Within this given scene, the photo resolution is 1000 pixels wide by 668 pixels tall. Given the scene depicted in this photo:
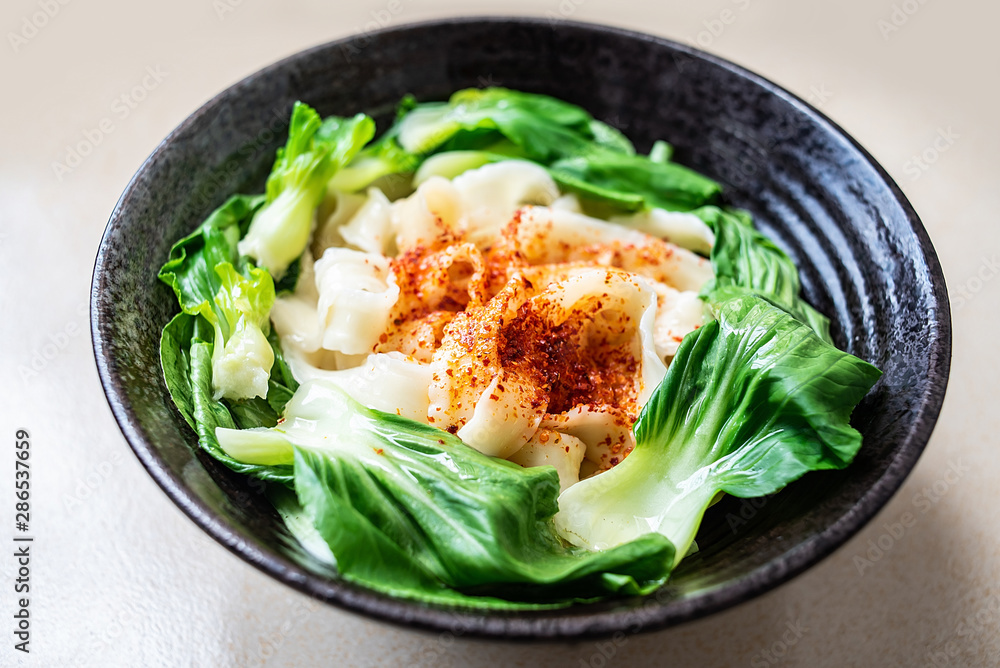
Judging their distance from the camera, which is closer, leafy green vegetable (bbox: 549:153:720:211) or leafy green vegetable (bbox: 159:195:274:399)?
leafy green vegetable (bbox: 159:195:274:399)

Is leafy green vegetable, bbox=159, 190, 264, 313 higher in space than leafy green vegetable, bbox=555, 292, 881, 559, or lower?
higher

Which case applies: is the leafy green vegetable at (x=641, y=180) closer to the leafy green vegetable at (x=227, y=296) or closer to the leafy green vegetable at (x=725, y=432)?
the leafy green vegetable at (x=725, y=432)

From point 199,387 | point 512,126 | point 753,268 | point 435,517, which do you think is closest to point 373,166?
point 512,126

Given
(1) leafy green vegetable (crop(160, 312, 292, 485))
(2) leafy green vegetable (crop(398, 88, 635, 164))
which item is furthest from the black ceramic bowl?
(2) leafy green vegetable (crop(398, 88, 635, 164))

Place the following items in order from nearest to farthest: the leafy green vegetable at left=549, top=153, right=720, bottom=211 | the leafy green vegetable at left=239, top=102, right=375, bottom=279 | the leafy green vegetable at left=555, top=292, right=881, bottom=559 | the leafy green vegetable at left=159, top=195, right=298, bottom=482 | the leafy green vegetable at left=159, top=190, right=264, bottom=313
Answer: the leafy green vegetable at left=555, top=292, right=881, bottom=559
the leafy green vegetable at left=159, top=195, right=298, bottom=482
the leafy green vegetable at left=159, top=190, right=264, bottom=313
the leafy green vegetable at left=239, top=102, right=375, bottom=279
the leafy green vegetable at left=549, top=153, right=720, bottom=211

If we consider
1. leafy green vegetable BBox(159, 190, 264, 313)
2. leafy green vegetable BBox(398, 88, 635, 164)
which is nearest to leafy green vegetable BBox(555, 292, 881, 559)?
leafy green vegetable BBox(398, 88, 635, 164)

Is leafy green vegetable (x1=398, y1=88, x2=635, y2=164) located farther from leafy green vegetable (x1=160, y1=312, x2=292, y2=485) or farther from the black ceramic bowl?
leafy green vegetable (x1=160, y1=312, x2=292, y2=485)

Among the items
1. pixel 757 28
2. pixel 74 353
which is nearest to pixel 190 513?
pixel 74 353

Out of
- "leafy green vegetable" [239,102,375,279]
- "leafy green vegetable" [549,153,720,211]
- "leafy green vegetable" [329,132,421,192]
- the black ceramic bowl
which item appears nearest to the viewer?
the black ceramic bowl
